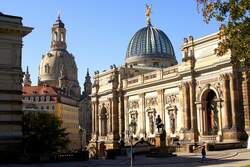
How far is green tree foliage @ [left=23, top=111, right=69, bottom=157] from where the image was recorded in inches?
2008

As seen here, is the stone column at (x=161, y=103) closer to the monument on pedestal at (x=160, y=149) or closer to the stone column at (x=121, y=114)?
the stone column at (x=121, y=114)

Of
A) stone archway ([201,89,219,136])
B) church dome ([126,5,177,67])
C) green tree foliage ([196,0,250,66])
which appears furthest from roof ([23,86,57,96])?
green tree foliage ([196,0,250,66])

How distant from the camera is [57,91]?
5497 inches

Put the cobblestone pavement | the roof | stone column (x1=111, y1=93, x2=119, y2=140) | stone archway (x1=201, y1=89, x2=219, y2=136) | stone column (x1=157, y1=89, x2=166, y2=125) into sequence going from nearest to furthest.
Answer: the cobblestone pavement, stone archway (x1=201, y1=89, x2=219, y2=136), stone column (x1=157, y1=89, x2=166, y2=125), stone column (x1=111, y1=93, x2=119, y2=140), the roof

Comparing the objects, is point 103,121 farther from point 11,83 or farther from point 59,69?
point 59,69

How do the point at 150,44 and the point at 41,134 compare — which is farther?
the point at 150,44

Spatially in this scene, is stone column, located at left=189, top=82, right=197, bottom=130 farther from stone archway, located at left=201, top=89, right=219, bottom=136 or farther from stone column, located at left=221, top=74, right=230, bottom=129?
stone column, located at left=221, top=74, right=230, bottom=129

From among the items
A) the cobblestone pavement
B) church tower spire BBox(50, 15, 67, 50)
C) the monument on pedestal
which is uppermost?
church tower spire BBox(50, 15, 67, 50)

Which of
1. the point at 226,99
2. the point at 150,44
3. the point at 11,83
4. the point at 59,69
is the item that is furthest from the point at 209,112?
the point at 59,69

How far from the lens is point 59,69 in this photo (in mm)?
170750

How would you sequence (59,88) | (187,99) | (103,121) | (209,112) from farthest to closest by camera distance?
(59,88) < (103,121) < (187,99) < (209,112)

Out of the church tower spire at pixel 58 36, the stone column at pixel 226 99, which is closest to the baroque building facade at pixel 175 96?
the stone column at pixel 226 99

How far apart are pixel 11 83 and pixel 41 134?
1151 centimetres

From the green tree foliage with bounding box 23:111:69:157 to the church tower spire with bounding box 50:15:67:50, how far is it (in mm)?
120455
